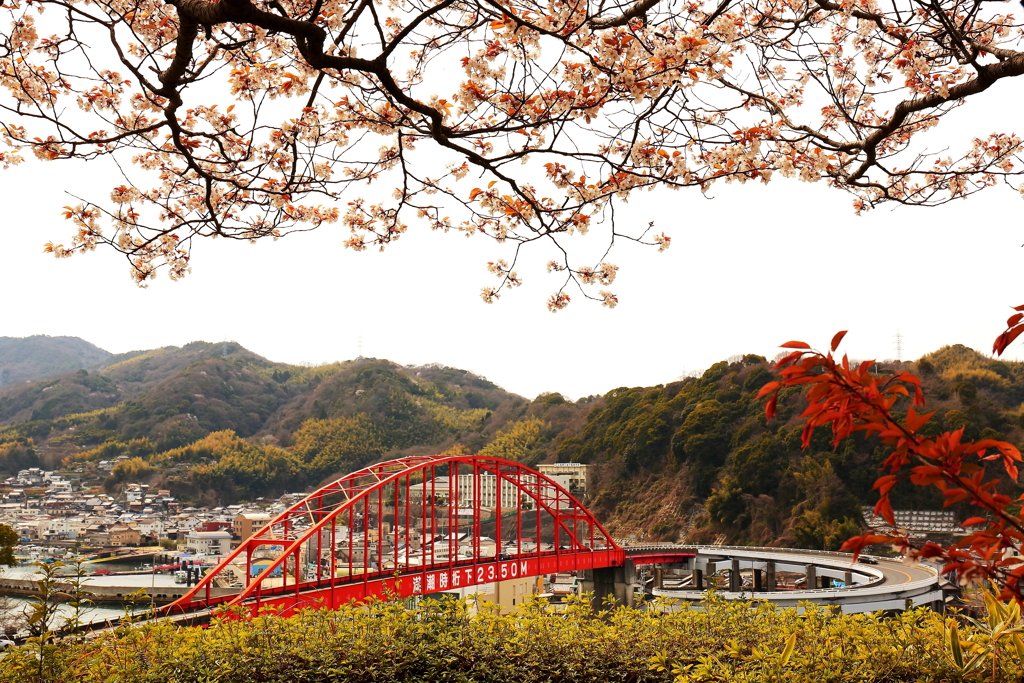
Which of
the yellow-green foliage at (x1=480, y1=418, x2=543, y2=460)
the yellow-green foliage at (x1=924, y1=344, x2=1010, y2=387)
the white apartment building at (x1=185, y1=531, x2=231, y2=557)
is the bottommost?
the white apartment building at (x1=185, y1=531, x2=231, y2=557)

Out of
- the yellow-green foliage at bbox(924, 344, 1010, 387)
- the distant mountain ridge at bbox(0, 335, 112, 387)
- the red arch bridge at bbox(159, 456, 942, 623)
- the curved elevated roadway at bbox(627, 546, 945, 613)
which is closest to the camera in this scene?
the red arch bridge at bbox(159, 456, 942, 623)

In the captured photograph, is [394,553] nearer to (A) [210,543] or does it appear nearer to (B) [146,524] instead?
(A) [210,543]

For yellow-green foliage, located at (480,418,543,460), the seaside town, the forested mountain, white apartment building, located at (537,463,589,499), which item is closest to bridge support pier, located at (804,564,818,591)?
the forested mountain

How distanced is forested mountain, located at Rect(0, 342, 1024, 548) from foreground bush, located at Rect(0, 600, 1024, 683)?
2709 cm

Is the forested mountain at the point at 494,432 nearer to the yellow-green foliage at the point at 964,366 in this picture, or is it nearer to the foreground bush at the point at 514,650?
the yellow-green foliage at the point at 964,366

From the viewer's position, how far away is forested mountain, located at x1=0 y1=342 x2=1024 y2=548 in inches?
1379

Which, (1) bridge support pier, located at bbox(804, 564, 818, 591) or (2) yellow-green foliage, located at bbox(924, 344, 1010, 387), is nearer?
(1) bridge support pier, located at bbox(804, 564, 818, 591)

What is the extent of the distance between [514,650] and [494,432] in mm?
44830

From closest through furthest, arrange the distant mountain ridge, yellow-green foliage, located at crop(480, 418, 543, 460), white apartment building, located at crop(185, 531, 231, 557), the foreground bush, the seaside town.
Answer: the foreground bush, the seaside town, white apartment building, located at crop(185, 531, 231, 557), yellow-green foliage, located at crop(480, 418, 543, 460), the distant mountain ridge

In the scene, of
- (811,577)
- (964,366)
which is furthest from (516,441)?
(964,366)

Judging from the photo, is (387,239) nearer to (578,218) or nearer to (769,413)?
(578,218)

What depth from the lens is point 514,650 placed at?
11.5 ft

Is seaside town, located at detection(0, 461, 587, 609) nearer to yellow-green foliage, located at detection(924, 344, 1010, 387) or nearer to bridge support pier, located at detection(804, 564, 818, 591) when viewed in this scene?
bridge support pier, located at detection(804, 564, 818, 591)

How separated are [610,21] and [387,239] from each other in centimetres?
309
